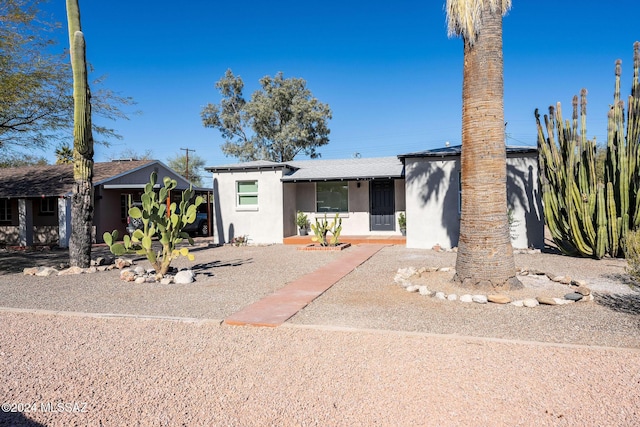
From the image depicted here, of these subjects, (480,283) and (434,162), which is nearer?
(480,283)

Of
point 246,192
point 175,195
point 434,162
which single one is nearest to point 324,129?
point 175,195

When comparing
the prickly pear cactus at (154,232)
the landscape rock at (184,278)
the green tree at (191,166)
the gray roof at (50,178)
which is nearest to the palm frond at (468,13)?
the prickly pear cactus at (154,232)

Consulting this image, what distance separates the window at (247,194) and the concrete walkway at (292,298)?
23.9 ft

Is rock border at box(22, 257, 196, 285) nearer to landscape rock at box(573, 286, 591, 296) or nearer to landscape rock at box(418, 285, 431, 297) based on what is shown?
landscape rock at box(418, 285, 431, 297)

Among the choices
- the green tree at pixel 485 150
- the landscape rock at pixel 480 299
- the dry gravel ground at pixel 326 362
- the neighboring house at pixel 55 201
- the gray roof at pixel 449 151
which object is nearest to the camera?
the dry gravel ground at pixel 326 362

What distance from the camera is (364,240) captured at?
54.7 feet

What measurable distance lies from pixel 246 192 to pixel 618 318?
1465 cm

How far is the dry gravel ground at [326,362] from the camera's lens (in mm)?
3391

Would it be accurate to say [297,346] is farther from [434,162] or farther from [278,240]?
[278,240]

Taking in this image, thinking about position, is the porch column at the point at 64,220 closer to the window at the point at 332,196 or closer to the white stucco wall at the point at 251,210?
the white stucco wall at the point at 251,210

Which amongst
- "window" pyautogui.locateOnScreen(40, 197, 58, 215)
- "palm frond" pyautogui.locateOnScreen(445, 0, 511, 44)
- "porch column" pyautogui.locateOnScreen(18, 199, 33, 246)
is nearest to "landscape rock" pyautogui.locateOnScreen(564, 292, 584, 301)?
"palm frond" pyautogui.locateOnScreen(445, 0, 511, 44)

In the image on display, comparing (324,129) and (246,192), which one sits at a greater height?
(324,129)

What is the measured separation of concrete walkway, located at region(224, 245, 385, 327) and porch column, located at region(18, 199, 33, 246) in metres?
15.5

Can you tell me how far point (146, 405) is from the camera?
354 cm
